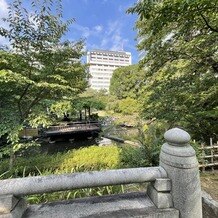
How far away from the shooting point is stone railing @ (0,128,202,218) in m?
1.43

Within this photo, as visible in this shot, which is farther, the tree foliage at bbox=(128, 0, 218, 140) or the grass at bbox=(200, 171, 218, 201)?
the tree foliage at bbox=(128, 0, 218, 140)

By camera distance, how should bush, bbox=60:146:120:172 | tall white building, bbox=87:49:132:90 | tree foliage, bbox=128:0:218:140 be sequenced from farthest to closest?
1. tall white building, bbox=87:49:132:90
2. bush, bbox=60:146:120:172
3. tree foliage, bbox=128:0:218:140

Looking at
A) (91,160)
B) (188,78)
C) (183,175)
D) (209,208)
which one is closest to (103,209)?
(183,175)

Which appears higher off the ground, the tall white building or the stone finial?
the tall white building

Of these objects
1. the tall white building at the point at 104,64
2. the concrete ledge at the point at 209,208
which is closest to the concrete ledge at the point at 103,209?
the concrete ledge at the point at 209,208

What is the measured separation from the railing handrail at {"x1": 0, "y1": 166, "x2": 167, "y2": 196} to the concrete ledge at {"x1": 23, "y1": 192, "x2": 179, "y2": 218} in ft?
0.68

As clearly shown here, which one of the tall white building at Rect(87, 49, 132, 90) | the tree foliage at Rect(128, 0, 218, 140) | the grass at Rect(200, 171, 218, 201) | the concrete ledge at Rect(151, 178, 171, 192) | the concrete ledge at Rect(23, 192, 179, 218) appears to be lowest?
the grass at Rect(200, 171, 218, 201)

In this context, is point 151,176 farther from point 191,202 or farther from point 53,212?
point 53,212

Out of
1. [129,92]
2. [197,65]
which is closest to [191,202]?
[197,65]

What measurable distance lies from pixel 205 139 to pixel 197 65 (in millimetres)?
2351

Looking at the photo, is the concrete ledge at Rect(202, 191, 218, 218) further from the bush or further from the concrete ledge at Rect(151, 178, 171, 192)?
the bush

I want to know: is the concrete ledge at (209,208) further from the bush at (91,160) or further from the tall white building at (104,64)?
the tall white building at (104,64)

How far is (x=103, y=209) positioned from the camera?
154cm

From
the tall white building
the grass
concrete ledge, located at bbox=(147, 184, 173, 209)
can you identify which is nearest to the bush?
the grass
